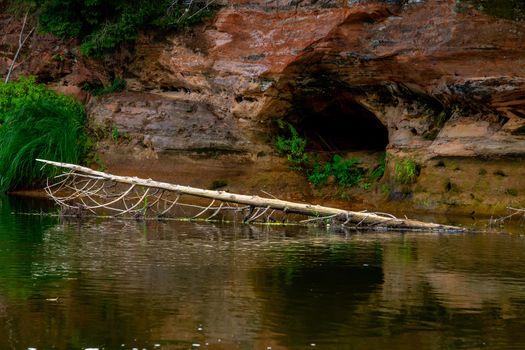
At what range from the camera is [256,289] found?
1010cm

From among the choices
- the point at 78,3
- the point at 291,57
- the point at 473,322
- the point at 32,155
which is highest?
the point at 78,3

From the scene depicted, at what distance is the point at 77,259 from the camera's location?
1181 cm

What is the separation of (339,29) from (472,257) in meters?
7.93

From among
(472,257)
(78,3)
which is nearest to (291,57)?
(78,3)

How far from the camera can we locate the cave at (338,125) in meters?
21.5

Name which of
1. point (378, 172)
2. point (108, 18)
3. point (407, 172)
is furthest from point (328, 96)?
point (108, 18)

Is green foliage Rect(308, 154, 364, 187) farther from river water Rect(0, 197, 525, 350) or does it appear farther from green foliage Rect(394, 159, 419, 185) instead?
river water Rect(0, 197, 525, 350)

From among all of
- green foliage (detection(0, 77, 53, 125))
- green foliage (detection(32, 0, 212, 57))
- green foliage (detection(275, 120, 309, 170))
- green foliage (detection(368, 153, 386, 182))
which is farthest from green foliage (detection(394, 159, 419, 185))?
green foliage (detection(0, 77, 53, 125))

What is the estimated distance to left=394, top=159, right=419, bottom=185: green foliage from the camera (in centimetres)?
1934

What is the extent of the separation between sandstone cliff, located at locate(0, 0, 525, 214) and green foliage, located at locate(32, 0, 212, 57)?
332mm

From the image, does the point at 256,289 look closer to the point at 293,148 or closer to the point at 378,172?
the point at 378,172

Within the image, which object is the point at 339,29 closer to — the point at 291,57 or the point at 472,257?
the point at 291,57

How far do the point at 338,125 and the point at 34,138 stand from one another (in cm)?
635

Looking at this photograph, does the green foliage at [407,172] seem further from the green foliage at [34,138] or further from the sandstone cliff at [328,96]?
the green foliage at [34,138]
